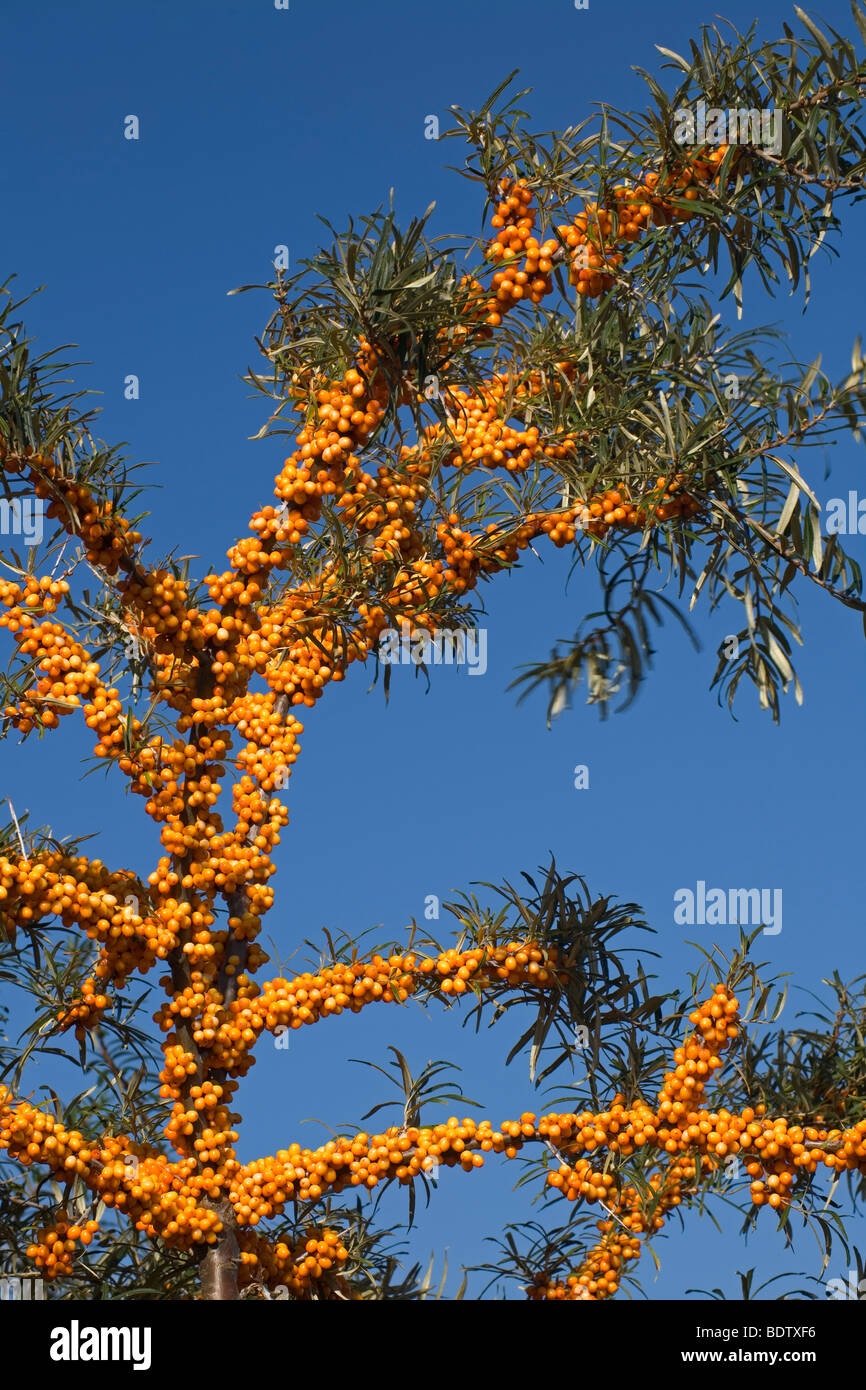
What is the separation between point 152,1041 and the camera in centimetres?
365

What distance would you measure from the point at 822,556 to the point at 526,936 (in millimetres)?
1234

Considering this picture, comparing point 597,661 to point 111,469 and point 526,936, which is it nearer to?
point 526,936

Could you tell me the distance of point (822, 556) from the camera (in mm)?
3154
